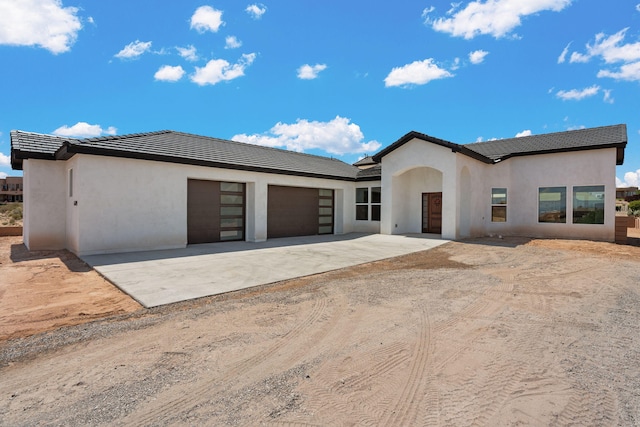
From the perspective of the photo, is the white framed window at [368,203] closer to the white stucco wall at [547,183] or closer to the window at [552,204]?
the white stucco wall at [547,183]

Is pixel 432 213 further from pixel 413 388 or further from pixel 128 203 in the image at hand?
pixel 413 388

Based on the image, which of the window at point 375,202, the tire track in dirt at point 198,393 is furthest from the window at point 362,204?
the tire track in dirt at point 198,393

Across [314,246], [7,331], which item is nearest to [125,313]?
[7,331]

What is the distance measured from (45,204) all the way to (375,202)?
13.7m

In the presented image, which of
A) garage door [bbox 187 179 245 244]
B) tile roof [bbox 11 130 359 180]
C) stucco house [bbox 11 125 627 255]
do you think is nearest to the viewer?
tile roof [bbox 11 130 359 180]

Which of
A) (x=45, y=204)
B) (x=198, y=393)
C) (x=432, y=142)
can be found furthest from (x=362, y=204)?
(x=198, y=393)

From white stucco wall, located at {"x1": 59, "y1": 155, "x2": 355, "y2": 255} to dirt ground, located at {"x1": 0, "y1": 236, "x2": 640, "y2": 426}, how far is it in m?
5.09

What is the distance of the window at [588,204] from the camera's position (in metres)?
13.8

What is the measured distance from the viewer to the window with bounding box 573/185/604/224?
1376 cm

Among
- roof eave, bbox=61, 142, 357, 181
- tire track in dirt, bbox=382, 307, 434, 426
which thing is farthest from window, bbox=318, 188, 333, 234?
tire track in dirt, bbox=382, 307, 434, 426

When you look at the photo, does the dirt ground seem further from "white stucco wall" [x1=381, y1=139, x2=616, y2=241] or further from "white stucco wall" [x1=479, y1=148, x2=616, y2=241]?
"white stucco wall" [x1=479, y1=148, x2=616, y2=241]

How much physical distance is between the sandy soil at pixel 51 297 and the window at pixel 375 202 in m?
12.6

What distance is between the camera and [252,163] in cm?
1335

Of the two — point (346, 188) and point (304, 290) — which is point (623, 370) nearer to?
point (304, 290)
